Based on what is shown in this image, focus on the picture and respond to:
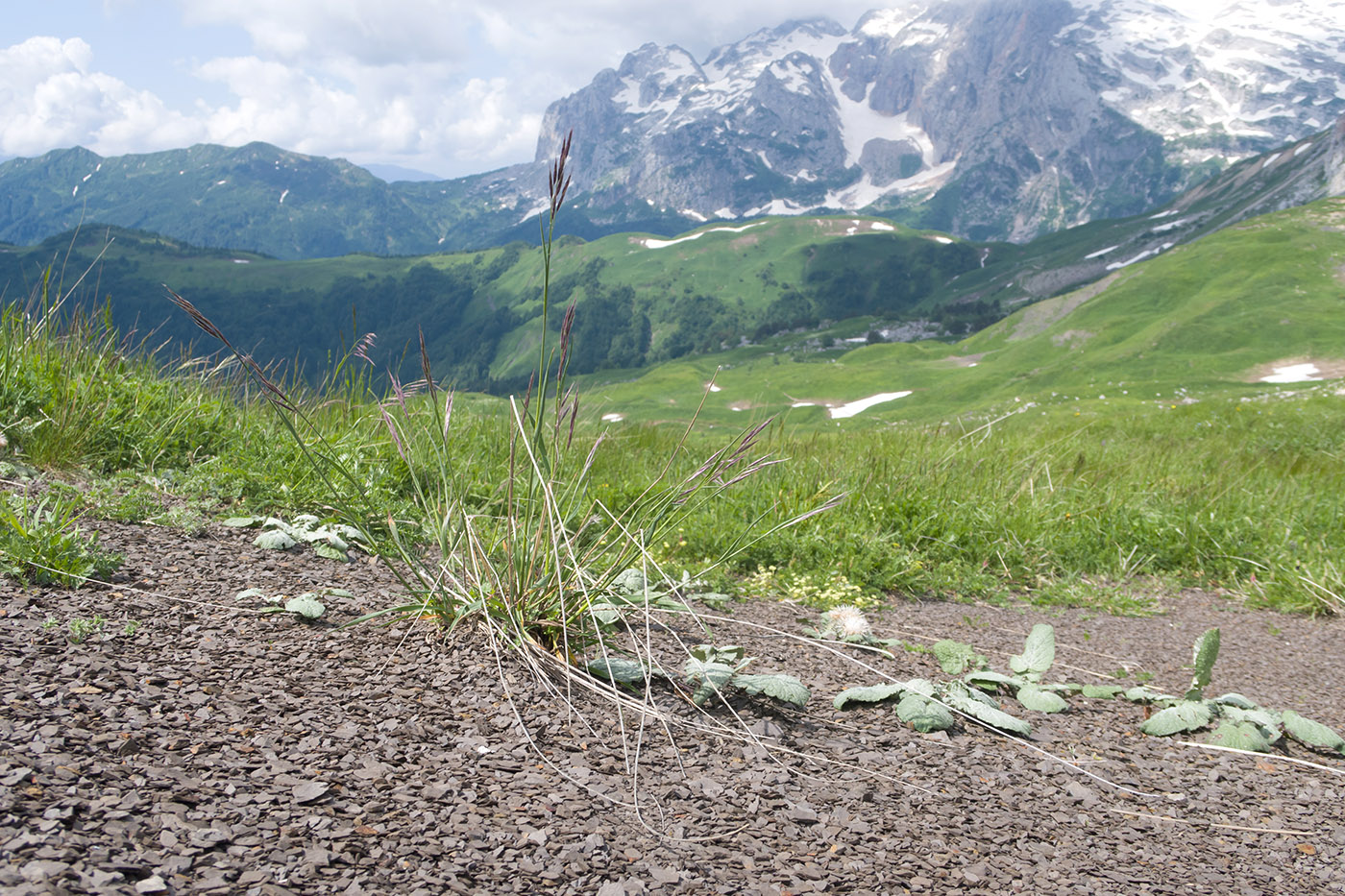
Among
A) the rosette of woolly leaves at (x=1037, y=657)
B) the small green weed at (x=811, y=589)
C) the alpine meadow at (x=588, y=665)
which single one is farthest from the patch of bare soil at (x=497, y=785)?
the small green weed at (x=811, y=589)

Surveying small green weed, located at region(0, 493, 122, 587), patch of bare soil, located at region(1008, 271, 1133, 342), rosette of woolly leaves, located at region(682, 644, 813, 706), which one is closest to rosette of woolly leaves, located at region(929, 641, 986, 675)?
rosette of woolly leaves, located at region(682, 644, 813, 706)

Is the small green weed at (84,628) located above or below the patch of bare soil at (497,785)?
above

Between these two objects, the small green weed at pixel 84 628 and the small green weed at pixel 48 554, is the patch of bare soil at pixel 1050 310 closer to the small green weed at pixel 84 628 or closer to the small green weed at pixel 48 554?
the small green weed at pixel 48 554

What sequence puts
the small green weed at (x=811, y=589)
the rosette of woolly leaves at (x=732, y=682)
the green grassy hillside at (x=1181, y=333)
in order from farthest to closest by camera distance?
the green grassy hillside at (x=1181, y=333)
the small green weed at (x=811, y=589)
the rosette of woolly leaves at (x=732, y=682)

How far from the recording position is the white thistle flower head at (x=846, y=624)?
143 inches

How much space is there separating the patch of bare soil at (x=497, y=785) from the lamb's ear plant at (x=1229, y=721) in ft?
0.22

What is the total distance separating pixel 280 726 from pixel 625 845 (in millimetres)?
990

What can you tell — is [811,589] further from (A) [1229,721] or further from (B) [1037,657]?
(A) [1229,721]

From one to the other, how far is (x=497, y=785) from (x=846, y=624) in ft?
6.85

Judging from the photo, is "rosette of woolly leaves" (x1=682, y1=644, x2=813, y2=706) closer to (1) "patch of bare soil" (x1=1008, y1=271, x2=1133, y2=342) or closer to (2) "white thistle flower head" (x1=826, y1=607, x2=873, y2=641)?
(2) "white thistle flower head" (x1=826, y1=607, x2=873, y2=641)

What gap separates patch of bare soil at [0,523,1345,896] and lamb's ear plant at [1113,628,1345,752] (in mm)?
66

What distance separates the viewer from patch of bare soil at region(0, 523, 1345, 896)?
1.63 metres

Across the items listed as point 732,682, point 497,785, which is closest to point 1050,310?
point 732,682

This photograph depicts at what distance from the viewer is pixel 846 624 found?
146 inches
